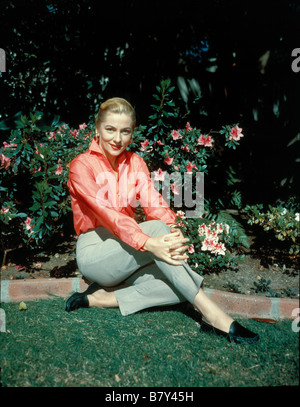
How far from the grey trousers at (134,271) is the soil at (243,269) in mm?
584

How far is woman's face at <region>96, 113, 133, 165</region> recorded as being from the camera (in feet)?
7.07

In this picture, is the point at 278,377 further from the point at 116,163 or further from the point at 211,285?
the point at 116,163

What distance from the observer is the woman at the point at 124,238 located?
196 centimetres

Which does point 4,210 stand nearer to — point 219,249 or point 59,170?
point 59,170

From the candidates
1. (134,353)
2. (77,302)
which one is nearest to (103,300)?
(77,302)

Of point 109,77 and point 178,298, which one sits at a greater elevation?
point 109,77

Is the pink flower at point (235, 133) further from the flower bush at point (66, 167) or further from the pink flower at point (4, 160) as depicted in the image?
the pink flower at point (4, 160)

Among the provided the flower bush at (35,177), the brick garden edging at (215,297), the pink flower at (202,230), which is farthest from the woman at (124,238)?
the pink flower at (202,230)

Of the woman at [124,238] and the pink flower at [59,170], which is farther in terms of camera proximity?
the pink flower at [59,170]

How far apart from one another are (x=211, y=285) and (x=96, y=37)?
323 cm
